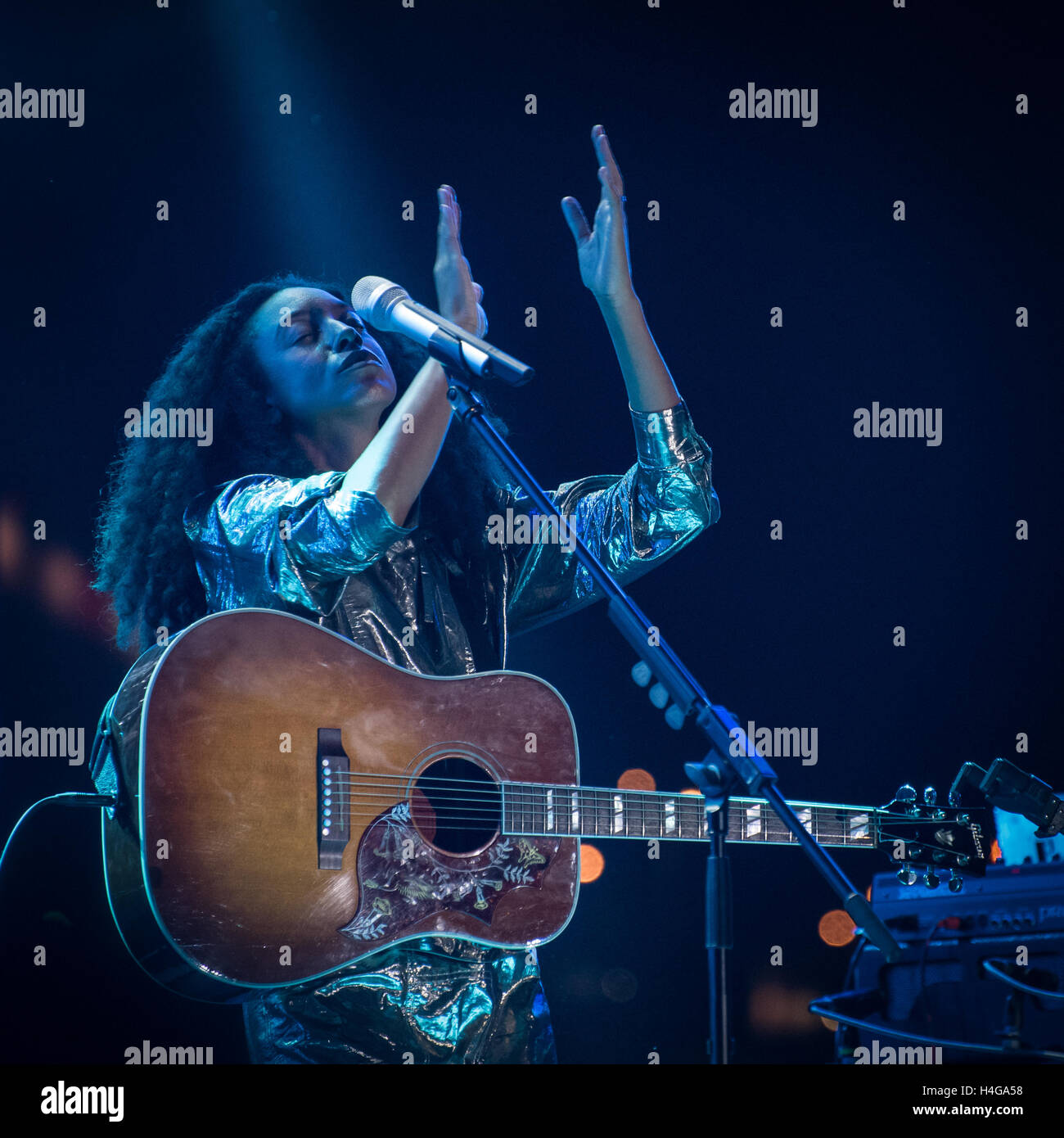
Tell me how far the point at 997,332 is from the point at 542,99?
1526 millimetres

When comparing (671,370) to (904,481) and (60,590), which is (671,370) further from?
(60,590)

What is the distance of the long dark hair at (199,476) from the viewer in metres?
2.63

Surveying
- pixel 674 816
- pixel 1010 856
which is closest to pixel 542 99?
pixel 674 816

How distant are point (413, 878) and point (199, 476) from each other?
3.64ft

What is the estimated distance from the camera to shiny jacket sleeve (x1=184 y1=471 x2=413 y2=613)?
2135 millimetres

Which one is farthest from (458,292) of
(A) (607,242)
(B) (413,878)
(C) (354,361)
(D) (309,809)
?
(B) (413,878)

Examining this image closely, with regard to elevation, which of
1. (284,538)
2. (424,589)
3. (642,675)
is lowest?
(642,675)

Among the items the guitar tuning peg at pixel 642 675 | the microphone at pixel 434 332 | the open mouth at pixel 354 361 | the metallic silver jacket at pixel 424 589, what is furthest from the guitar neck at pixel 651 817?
the open mouth at pixel 354 361

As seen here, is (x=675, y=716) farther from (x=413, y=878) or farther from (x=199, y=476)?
(x=199, y=476)

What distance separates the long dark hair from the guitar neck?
0.61 meters

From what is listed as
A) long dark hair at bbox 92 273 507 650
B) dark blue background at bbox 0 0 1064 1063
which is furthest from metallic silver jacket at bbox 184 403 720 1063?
dark blue background at bbox 0 0 1064 1063

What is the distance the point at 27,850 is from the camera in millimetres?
2436

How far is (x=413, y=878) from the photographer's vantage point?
7.14 feet

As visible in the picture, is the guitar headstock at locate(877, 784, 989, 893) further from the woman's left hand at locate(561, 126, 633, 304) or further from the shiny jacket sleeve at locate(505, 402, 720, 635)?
the woman's left hand at locate(561, 126, 633, 304)
